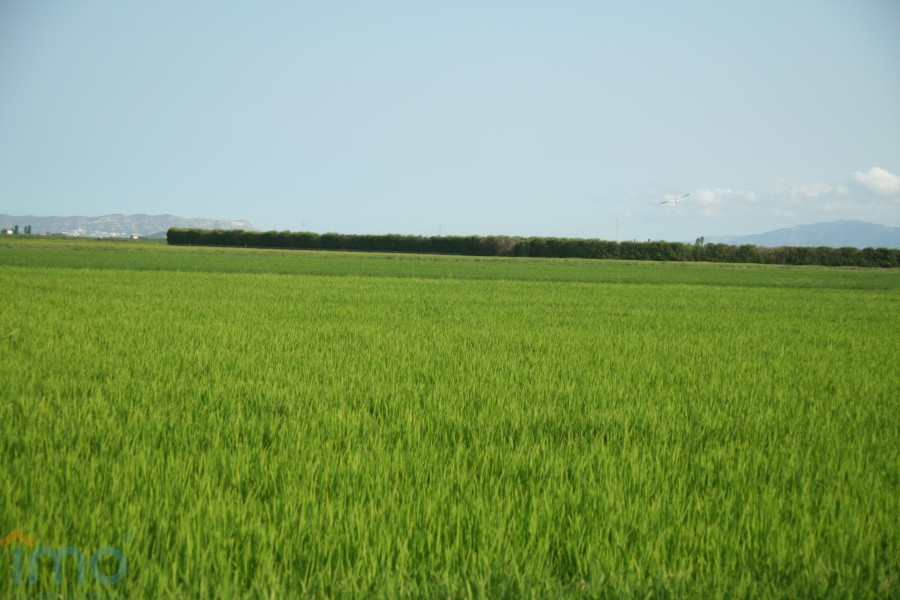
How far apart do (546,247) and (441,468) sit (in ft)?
225

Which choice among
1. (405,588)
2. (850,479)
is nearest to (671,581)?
(405,588)

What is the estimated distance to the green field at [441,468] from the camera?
246 cm

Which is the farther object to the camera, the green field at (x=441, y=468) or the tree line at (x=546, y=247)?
the tree line at (x=546, y=247)

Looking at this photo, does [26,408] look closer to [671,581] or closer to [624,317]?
[671,581]

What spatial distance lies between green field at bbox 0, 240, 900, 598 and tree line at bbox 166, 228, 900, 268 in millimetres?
62630

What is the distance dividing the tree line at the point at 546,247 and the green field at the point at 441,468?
2466 inches

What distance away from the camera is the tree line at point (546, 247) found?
64.9m

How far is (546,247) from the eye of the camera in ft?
233

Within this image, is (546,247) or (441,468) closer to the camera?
(441,468)

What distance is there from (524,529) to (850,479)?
199 centimetres

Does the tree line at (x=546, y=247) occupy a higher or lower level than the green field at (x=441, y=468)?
higher

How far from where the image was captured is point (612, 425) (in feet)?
15.5

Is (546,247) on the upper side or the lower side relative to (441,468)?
upper

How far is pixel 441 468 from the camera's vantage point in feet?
11.5
